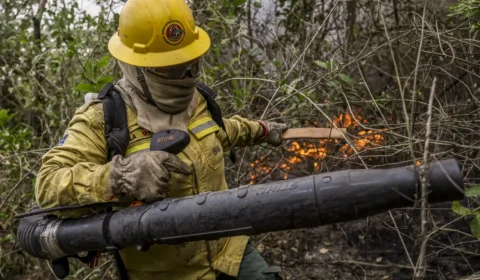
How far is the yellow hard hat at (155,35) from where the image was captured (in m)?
2.86

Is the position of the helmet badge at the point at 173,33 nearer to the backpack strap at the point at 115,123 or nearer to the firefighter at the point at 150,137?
the firefighter at the point at 150,137

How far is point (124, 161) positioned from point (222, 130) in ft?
2.80

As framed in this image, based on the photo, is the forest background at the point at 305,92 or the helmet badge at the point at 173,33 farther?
the forest background at the point at 305,92

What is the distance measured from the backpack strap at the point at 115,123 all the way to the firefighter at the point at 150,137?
0.08 ft

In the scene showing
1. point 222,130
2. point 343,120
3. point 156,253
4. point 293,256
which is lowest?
point 293,256

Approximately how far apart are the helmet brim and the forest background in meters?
1.06

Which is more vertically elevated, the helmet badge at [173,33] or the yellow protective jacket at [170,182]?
the helmet badge at [173,33]

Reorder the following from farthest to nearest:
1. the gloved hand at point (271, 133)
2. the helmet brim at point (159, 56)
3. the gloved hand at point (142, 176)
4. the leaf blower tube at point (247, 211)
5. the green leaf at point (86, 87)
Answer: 1. the green leaf at point (86, 87)
2. the gloved hand at point (271, 133)
3. the helmet brim at point (159, 56)
4. the gloved hand at point (142, 176)
5. the leaf blower tube at point (247, 211)

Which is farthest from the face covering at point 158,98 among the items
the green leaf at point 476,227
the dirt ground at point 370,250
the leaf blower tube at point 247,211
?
the dirt ground at point 370,250

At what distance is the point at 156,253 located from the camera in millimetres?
2891

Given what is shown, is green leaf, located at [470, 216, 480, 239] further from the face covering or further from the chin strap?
the chin strap

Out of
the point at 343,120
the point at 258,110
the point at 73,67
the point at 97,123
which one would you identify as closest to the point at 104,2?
the point at 73,67

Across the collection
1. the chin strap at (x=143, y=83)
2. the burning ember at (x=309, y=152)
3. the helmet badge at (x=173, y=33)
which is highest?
the helmet badge at (x=173, y=33)

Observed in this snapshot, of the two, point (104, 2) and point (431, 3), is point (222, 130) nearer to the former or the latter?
point (431, 3)
